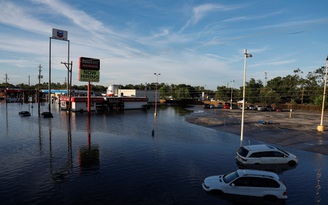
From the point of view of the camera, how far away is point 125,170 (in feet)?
69.9

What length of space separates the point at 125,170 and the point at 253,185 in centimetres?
1115

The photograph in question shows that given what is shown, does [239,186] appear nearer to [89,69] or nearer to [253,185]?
[253,185]

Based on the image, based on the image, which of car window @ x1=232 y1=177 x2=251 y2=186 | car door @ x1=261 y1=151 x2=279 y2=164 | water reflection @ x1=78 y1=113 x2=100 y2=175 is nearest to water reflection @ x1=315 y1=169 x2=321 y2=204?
car door @ x1=261 y1=151 x2=279 y2=164

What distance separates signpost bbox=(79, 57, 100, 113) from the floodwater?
3473 centimetres

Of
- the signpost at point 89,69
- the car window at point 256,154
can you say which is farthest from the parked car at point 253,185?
the signpost at point 89,69

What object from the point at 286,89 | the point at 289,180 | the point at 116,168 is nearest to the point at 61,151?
the point at 116,168

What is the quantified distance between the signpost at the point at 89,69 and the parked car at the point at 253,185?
5855 centimetres

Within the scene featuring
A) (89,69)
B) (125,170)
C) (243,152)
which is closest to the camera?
(125,170)

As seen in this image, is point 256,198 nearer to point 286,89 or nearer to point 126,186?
point 126,186

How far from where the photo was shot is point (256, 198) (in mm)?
16047

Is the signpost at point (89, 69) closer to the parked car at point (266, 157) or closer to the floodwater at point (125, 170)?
the floodwater at point (125, 170)

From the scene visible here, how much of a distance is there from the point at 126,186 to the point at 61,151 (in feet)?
43.9

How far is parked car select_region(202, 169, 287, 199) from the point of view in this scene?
15.9 metres

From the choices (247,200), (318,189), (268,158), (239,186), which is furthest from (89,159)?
(318,189)
